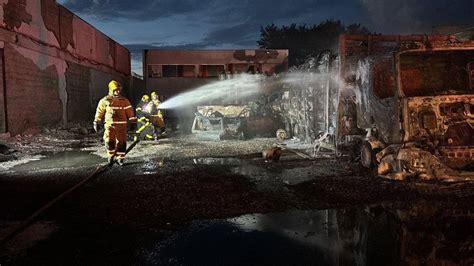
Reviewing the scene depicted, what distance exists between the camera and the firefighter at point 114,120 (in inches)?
341

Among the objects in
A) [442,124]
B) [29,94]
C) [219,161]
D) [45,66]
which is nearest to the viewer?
[442,124]

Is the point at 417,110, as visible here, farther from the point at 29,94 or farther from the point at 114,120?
the point at 29,94

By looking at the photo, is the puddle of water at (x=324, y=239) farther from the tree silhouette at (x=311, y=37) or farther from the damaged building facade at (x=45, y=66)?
the tree silhouette at (x=311, y=37)

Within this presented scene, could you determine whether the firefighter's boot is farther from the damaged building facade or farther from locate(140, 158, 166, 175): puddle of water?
the damaged building facade

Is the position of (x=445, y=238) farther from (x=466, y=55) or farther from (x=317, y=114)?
(x=317, y=114)

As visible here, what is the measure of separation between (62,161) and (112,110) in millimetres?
1873

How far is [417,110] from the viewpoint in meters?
6.45

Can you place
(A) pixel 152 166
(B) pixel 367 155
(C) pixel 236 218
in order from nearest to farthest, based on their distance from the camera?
(C) pixel 236 218 → (B) pixel 367 155 → (A) pixel 152 166

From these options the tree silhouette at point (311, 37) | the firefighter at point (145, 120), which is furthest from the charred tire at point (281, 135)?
the tree silhouette at point (311, 37)

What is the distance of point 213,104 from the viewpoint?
15.8m

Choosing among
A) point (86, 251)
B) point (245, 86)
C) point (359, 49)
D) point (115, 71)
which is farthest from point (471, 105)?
point (115, 71)

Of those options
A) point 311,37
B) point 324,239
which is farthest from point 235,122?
point 311,37

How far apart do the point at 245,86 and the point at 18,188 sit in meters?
11.5

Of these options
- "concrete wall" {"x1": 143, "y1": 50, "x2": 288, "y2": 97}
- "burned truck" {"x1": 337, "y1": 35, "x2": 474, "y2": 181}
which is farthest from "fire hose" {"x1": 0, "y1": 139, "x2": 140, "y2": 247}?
"concrete wall" {"x1": 143, "y1": 50, "x2": 288, "y2": 97}
